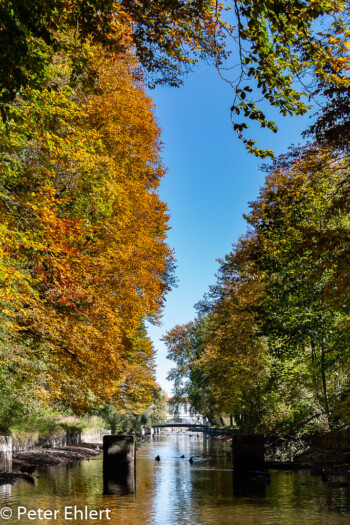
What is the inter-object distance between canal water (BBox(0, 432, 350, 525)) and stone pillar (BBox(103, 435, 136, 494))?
0.47 metres

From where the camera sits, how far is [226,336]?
30297mm

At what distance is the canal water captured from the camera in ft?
32.1

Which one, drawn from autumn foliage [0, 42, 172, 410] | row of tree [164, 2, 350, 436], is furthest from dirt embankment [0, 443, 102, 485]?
row of tree [164, 2, 350, 436]

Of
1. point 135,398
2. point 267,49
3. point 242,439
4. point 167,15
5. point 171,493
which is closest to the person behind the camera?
A: point 267,49

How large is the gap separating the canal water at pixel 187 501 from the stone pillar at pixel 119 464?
47 cm

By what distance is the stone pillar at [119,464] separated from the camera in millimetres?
14664

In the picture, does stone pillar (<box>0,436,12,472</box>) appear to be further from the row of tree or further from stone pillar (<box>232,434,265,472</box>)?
the row of tree

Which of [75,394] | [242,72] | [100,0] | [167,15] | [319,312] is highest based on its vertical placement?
[167,15]

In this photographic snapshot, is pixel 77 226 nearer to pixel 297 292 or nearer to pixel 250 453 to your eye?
pixel 297 292

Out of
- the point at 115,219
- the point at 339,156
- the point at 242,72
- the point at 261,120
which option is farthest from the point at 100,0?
the point at 115,219

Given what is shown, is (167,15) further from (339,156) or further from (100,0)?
(339,156)

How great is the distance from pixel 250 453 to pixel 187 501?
6.28m

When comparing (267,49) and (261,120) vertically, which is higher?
(267,49)

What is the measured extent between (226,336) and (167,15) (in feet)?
82.3
